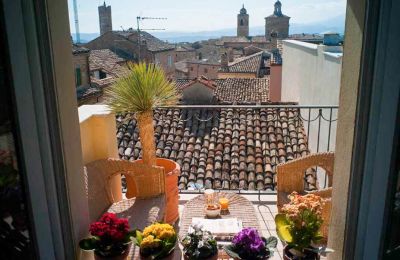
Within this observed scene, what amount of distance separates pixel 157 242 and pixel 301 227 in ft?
2.40

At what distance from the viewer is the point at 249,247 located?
181 centimetres

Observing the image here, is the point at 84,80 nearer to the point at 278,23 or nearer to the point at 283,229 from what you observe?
the point at 283,229

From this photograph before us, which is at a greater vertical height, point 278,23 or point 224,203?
point 278,23

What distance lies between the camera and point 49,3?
152 cm

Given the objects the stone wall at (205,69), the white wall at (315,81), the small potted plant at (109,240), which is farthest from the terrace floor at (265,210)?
the stone wall at (205,69)

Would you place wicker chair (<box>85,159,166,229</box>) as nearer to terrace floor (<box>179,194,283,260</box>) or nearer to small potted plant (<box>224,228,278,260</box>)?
terrace floor (<box>179,194,283,260</box>)

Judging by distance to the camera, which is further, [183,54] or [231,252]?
[183,54]

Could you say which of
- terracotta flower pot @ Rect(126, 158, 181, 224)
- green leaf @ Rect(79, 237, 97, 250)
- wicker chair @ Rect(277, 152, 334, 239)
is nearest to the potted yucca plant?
terracotta flower pot @ Rect(126, 158, 181, 224)

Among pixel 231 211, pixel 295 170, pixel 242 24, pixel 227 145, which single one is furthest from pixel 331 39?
pixel 242 24

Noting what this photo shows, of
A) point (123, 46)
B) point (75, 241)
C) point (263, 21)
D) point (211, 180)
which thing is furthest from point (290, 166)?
point (263, 21)

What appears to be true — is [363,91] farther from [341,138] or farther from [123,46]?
[123,46]

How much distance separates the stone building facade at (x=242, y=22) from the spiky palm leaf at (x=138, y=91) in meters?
65.8

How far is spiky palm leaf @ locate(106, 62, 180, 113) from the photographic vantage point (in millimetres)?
3135

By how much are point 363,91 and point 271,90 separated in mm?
13467
